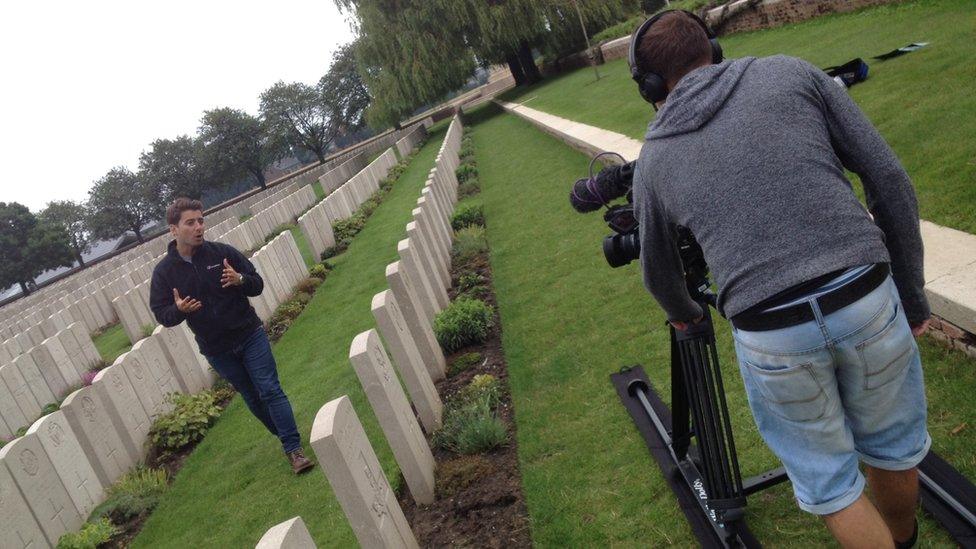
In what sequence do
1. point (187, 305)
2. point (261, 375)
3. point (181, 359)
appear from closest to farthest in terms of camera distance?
point (187, 305) < point (261, 375) < point (181, 359)

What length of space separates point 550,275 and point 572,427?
3.30 m

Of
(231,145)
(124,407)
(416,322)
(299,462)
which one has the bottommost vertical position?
(299,462)

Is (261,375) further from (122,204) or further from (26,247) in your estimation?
(122,204)

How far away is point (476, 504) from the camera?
4035mm

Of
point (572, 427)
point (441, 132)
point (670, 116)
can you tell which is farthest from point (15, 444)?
point (441, 132)

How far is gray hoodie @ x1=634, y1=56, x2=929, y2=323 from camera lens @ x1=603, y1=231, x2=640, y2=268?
0.49 meters

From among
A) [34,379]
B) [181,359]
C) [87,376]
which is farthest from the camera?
[87,376]

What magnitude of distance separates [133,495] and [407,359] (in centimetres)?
290

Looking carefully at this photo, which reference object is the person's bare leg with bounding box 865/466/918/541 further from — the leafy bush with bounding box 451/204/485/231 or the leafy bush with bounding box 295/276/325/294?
the leafy bush with bounding box 295/276/325/294

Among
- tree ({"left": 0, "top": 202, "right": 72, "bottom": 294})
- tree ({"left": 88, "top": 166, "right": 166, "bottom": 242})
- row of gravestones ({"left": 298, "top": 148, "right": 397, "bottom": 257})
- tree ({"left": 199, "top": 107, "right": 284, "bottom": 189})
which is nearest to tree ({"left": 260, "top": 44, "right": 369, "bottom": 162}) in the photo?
tree ({"left": 199, "top": 107, "right": 284, "bottom": 189})

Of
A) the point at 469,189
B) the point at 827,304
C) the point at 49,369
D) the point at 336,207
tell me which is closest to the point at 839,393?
the point at 827,304

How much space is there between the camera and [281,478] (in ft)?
18.3

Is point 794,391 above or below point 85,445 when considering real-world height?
above

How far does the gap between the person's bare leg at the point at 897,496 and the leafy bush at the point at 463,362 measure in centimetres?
391
